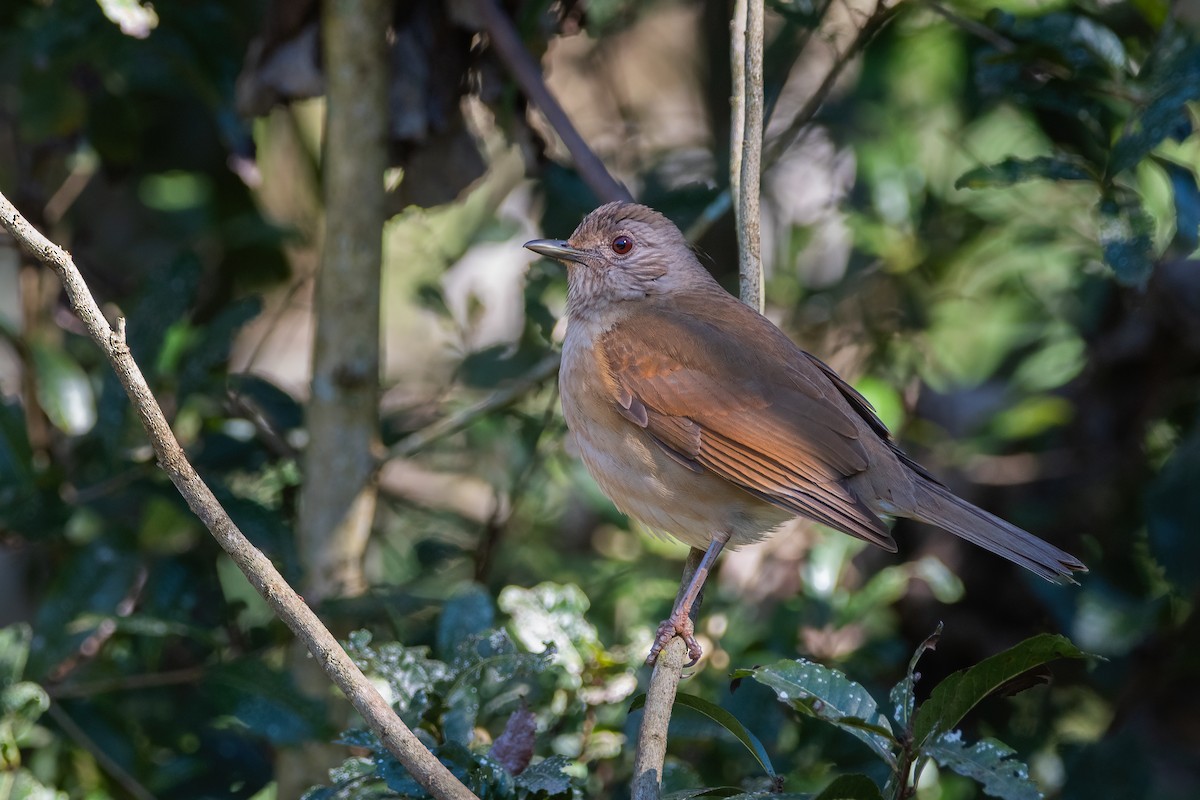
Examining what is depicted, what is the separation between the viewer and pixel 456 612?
322 cm

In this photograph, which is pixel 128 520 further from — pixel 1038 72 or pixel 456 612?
pixel 1038 72

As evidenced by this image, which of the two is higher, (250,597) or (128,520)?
(128,520)

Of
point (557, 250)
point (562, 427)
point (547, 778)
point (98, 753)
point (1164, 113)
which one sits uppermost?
point (1164, 113)

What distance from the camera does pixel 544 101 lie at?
11.1 ft

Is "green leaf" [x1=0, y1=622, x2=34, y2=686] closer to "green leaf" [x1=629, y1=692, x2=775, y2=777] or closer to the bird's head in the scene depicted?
"green leaf" [x1=629, y1=692, x2=775, y2=777]

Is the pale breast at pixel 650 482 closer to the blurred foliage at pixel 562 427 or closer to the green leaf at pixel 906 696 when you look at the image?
the blurred foliage at pixel 562 427

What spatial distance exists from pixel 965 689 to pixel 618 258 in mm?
2030

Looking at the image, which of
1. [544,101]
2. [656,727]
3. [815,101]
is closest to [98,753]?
[656,727]

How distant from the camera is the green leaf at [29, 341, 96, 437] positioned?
12.9 ft

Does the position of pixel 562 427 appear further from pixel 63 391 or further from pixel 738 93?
pixel 738 93

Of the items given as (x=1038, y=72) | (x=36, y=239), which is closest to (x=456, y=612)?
(x=36, y=239)

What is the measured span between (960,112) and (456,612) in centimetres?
324

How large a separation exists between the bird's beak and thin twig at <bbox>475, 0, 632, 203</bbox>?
1.50 ft

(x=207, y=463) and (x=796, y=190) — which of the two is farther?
(x=796, y=190)
